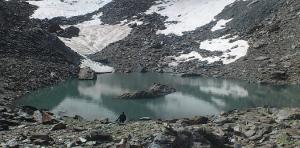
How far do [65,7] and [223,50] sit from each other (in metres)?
62.0

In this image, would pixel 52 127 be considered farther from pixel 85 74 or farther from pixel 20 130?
pixel 85 74

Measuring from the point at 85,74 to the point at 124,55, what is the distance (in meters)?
21.8

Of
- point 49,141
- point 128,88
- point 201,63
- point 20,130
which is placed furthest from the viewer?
point 201,63

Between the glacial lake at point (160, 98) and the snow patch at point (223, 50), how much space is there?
355 inches

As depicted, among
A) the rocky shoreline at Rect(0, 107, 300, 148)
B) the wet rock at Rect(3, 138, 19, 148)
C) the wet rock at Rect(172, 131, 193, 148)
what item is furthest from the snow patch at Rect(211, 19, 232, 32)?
the wet rock at Rect(3, 138, 19, 148)

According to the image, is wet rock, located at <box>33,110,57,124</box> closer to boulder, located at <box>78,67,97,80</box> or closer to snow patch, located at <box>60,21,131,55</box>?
boulder, located at <box>78,67,97,80</box>

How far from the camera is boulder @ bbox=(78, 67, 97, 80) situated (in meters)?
86.3

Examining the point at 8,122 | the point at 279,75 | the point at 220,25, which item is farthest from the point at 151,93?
the point at 220,25

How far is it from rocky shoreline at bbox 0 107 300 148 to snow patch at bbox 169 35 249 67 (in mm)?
52502

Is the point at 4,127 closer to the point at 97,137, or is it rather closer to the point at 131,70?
the point at 97,137

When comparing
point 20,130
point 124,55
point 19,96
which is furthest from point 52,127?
point 124,55

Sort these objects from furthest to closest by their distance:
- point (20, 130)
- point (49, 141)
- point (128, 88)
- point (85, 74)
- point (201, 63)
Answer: point (201, 63), point (85, 74), point (128, 88), point (20, 130), point (49, 141)

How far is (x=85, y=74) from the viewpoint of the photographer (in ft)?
286

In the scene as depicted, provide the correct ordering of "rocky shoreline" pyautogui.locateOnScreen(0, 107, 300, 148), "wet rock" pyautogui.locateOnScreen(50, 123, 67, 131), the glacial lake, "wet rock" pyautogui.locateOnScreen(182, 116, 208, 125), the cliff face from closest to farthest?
"rocky shoreline" pyautogui.locateOnScreen(0, 107, 300, 148) → "wet rock" pyautogui.locateOnScreen(50, 123, 67, 131) → "wet rock" pyautogui.locateOnScreen(182, 116, 208, 125) → the glacial lake → the cliff face
